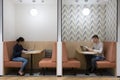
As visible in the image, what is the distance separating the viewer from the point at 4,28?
23.2ft

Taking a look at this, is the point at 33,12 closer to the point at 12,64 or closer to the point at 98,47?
the point at 12,64

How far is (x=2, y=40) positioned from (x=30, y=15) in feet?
6.08

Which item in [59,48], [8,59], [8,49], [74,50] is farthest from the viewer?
[74,50]

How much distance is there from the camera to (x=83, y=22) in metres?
8.35

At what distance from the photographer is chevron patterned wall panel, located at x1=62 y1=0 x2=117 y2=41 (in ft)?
26.8

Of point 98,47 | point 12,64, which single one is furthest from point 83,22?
point 12,64

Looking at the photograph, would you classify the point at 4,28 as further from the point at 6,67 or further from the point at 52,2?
the point at 52,2

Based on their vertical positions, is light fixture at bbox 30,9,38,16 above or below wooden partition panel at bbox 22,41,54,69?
above

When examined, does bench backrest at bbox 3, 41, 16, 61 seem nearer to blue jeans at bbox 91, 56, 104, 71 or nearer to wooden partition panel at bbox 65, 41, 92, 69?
wooden partition panel at bbox 65, 41, 92, 69

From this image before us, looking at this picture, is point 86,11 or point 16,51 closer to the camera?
point 16,51

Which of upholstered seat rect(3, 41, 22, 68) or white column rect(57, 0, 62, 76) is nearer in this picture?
white column rect(57, 0, 62, 76)

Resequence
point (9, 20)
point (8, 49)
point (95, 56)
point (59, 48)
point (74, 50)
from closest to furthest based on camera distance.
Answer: point (59, 48) → point (8, 49) → point (95, 56) → point (9, 20) → point (74, 50)

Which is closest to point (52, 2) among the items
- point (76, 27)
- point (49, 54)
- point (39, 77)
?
point (76, 27)

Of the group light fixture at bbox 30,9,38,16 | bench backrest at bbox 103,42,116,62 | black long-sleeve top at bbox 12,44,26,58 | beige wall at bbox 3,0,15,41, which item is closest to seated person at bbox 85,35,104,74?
bench backrest at bbox 103,42,116,62
